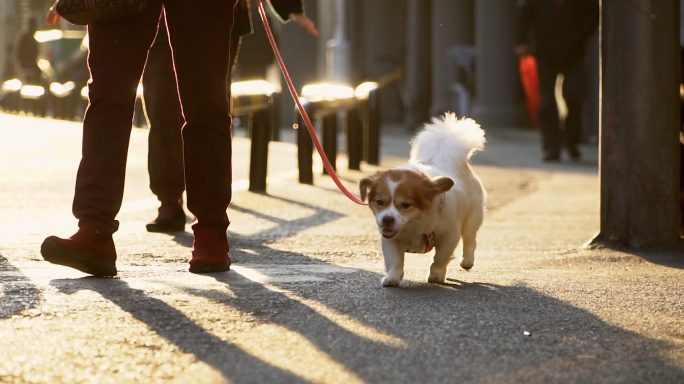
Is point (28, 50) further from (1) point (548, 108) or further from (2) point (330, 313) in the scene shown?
(2) point (330, 313)

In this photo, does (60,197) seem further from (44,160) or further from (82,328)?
(82,328)

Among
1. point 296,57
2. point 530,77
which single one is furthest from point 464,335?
point 296,57

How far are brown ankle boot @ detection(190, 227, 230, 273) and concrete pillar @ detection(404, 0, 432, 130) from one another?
17374mm

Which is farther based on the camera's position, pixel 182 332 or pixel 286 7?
pixel 286 7

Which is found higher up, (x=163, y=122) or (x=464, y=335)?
(x=163, y=122)

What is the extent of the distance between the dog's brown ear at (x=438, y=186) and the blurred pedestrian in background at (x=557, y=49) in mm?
8341

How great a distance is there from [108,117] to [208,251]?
64cm

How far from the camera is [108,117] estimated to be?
14.3 feet

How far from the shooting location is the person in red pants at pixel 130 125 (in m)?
4.31

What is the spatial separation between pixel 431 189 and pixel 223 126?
2.72ft

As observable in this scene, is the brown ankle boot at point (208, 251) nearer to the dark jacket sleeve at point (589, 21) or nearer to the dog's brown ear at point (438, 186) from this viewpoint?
the dog's brown ear at point (438, 186)

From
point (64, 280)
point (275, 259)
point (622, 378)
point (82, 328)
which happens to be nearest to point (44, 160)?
point (275, 259)

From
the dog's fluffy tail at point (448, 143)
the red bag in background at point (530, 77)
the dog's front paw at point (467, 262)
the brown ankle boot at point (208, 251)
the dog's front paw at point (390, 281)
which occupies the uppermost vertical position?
the red bag in background at point (530, 77)

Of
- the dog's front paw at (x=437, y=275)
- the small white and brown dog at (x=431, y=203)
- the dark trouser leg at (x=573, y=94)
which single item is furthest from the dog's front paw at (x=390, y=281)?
the dark trouser leg at (x=573, y=94)
